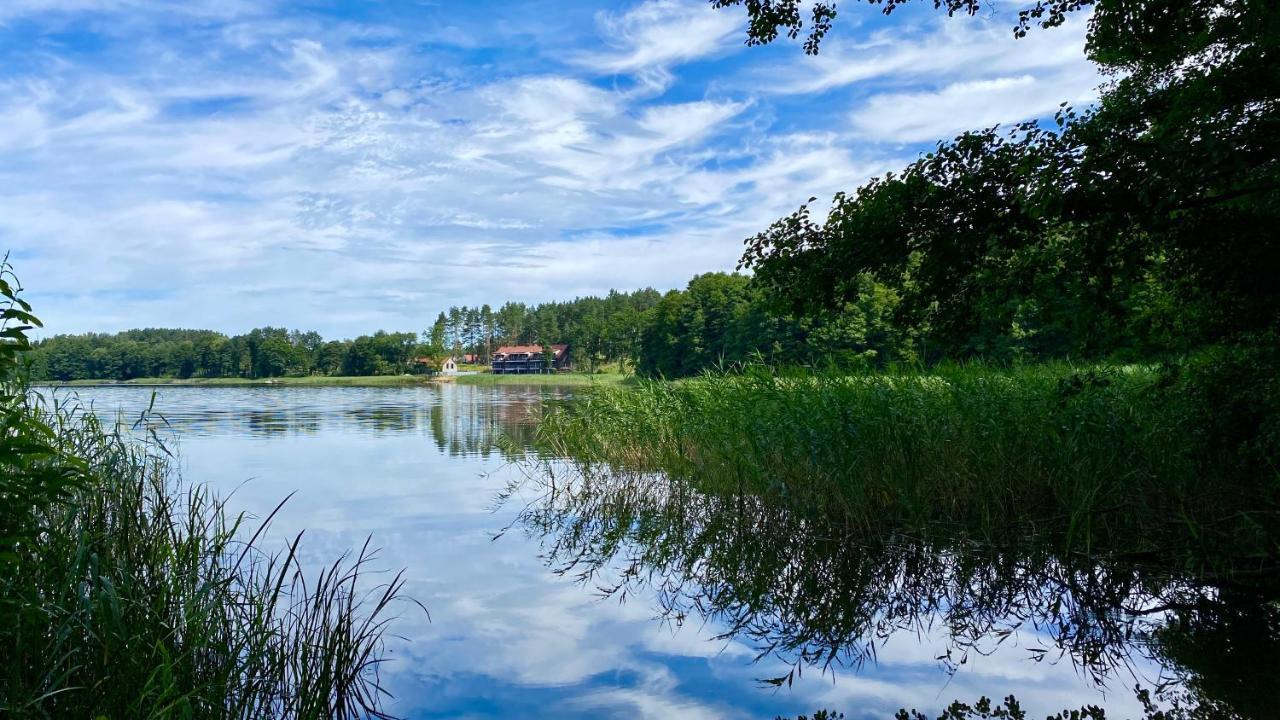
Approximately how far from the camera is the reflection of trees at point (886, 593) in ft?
20.1

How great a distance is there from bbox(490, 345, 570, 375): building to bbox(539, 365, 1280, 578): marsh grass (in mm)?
106254

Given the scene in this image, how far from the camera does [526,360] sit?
123875mm

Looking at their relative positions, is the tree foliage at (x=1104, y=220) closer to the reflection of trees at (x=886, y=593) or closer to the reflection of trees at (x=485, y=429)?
the reflection of trees at (x=886, y=593)

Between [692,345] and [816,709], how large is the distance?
62.8 m

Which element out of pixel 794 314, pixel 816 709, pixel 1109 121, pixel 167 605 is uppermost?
pixel 1109 121

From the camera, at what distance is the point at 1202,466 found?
784cm

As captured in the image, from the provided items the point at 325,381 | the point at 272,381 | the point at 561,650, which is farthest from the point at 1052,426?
the point at 272,381

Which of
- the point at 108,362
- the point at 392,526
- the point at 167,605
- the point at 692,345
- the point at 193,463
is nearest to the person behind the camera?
the point at 167,605

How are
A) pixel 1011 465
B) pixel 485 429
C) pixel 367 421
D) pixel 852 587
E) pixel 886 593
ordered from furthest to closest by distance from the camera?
1. pixel 367 421
2. pixel 485 429
3. pixel 1011 465
4. pixel 852 587
5. pixel 886 593

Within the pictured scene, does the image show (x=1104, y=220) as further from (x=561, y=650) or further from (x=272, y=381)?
(x=272, y=381)

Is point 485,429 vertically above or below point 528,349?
below

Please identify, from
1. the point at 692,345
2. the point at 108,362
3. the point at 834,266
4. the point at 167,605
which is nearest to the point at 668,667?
the point at 167,605

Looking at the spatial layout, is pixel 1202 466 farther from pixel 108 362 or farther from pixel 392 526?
pixel 108 362

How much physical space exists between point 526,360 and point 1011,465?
118m
